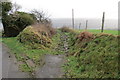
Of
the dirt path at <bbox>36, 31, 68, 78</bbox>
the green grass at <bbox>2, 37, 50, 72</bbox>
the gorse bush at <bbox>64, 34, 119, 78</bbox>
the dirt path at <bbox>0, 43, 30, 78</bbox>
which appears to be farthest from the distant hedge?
the gorse bush at <bbox>64, 34, 119, 78</bbox>

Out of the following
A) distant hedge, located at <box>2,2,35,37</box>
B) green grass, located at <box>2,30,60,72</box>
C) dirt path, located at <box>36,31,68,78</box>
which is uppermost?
distant hedge, located at <box>2,2,35,37</box>

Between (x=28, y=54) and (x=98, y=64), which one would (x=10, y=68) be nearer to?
(x=28, y=54)

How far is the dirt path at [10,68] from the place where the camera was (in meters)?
9.34

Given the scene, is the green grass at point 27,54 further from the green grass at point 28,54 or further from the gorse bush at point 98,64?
the gorse bush at point 98,64

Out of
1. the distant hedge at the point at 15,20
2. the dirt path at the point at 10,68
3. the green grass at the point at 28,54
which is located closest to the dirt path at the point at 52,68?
the green grass at the point at 28,54

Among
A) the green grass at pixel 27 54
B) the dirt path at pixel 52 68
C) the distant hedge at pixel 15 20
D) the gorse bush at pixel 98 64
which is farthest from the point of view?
the distant hedge at pixel 15 20

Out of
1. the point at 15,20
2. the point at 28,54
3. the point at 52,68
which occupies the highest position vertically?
the point at 15,20

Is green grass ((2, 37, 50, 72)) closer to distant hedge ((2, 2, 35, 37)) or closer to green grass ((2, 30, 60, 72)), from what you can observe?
green grass ((2, 30, 60, 72))

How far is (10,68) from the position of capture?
1035 cm

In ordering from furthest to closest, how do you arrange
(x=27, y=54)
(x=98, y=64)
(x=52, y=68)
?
(x=27, y=54), (x=52, y=68), (x=98, y=64)

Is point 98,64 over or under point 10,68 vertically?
over

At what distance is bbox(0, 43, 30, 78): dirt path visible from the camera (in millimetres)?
9336

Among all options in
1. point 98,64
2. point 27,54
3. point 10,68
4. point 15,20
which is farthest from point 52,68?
point 15,20

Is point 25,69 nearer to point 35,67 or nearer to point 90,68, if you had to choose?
point 35,67
